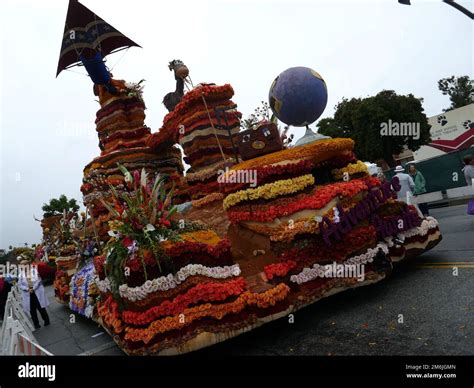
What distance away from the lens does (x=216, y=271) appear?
21.9ft

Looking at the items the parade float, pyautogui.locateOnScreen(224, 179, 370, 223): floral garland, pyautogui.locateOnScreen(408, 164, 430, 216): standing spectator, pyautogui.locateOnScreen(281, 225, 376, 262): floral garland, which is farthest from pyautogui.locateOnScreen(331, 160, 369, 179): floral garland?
pyautogui.locateOnScreen(408, 164, 430, 216): standing spectator

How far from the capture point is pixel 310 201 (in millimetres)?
7340

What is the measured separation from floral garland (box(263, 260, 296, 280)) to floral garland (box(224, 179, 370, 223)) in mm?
936

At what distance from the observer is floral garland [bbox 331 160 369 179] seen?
837cm

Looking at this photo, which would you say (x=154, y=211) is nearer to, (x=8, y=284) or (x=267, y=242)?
(x=267, y=242)

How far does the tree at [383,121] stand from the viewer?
110 feet

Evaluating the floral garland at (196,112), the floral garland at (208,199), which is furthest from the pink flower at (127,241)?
the floral garland at (196,112)

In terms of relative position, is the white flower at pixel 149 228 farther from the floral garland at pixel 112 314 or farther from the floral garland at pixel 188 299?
the floral garland at pixel 112 314

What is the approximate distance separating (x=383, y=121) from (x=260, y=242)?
29.2 meters

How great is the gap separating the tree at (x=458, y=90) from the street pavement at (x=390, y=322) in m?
53.3

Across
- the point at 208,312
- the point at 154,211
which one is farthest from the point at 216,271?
the point at 154,211

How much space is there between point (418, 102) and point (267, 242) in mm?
33737

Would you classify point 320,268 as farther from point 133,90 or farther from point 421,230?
point 133,90

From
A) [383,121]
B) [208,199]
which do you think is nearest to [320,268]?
[208,199]
